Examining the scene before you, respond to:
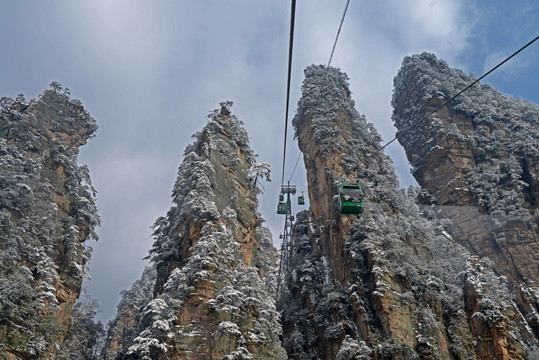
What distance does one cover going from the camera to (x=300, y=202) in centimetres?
4012

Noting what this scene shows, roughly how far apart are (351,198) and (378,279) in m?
5.61

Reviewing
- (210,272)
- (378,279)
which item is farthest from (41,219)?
(378,279)

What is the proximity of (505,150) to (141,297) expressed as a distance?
42.9 metres

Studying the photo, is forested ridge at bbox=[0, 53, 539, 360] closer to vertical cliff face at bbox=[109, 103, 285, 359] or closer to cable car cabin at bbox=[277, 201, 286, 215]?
vertical cliff face at bbox=[109, 103, 285, 359]

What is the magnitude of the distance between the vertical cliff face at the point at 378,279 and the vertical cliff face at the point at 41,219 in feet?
51.2

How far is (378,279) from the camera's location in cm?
2405

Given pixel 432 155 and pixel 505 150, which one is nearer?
pixel 505 150

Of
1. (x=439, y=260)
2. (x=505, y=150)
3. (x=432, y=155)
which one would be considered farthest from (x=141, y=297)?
(x=505, y=150)

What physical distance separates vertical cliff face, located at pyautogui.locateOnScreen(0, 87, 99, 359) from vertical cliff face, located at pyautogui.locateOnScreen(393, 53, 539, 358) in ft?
81.0

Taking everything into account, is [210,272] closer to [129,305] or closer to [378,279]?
[378,279]

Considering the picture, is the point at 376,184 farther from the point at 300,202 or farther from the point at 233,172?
the point at 233,172

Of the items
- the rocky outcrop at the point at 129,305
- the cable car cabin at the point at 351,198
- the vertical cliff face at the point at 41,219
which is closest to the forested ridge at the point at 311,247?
the vertical cliff face at the point at 41,219

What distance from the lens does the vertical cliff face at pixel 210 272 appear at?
17734 millimetres

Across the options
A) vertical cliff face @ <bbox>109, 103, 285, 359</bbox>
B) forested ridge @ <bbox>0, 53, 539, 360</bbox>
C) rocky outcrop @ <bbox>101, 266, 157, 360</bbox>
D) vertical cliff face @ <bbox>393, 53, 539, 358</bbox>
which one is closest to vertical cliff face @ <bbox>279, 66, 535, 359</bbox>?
forested ridge @ <bbox>0, 53, 539, 360</bbox>
